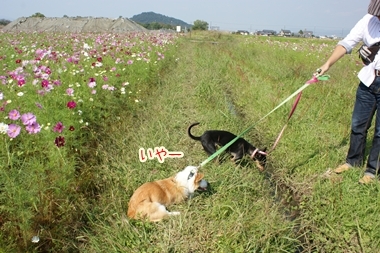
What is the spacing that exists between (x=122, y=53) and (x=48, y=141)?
5.00 m

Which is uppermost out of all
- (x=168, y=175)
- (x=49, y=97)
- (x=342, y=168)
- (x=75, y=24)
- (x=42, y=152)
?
(x=49, y=97)

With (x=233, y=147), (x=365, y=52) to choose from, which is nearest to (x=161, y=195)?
(x=233, y=147)

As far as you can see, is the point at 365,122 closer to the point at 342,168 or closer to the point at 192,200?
the point at 342,168

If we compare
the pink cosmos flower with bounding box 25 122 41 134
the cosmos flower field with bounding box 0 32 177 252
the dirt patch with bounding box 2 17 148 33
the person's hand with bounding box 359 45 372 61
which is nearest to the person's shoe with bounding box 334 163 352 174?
the person's hand with bounding box 359 45 372 61

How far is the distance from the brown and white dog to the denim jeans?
1.95 m

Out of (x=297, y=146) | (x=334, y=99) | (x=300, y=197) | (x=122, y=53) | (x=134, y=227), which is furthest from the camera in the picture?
(x=122, y=53)

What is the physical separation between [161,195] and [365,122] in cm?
247

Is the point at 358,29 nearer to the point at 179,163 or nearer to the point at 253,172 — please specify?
the point at 253,172

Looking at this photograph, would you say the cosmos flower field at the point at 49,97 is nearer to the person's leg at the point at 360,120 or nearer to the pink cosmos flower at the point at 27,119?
the pink cosmos flower at the point at 27,119

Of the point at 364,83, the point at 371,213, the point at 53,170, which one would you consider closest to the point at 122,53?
the point at 53,170

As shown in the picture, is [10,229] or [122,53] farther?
[122,53]

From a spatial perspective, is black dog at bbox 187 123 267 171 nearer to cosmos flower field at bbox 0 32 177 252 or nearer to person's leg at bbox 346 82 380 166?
person's leg at bbox 346 82 380 166

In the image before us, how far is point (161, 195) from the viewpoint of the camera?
280 centimetres

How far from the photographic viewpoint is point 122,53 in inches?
303
